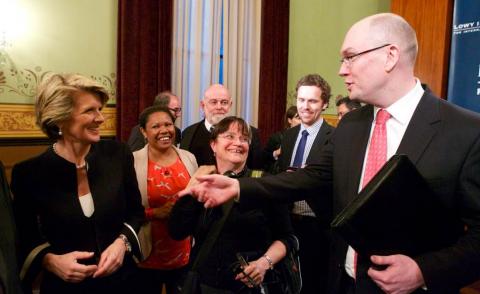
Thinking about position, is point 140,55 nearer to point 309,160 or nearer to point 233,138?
point 309,160

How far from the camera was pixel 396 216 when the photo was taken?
3.92 ft

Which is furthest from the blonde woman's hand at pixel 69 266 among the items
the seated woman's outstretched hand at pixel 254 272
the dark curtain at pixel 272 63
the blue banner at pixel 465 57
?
the dark curtain at pixel 272 63

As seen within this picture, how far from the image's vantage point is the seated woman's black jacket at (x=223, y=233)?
183cm

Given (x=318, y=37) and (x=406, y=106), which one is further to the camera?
(x=318, y=37)

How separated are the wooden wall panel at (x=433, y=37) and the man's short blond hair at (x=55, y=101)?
3.45 metres

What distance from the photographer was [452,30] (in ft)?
13.4

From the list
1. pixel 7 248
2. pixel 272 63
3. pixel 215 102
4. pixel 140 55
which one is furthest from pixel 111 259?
pixel 272 63

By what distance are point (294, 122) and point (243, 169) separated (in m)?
1.85

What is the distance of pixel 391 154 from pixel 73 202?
115cm

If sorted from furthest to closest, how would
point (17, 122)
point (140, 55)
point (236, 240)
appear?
point (140, 55)
point (17, 122)
point (236, 240)

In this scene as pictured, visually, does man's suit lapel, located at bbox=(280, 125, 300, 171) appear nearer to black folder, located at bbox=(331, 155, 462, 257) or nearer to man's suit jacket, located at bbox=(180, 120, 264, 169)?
man's suit jacket, located at bbox=(180, 120, 264, 169)

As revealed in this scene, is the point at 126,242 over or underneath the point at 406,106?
underneath

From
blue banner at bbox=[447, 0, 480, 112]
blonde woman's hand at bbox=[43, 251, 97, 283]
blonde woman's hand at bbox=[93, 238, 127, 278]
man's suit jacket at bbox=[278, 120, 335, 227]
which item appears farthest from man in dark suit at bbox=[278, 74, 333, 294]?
blue banner at bbox=[447, 0, 480, 112]

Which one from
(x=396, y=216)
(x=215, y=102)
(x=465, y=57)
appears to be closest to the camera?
(x=396, y=216)
